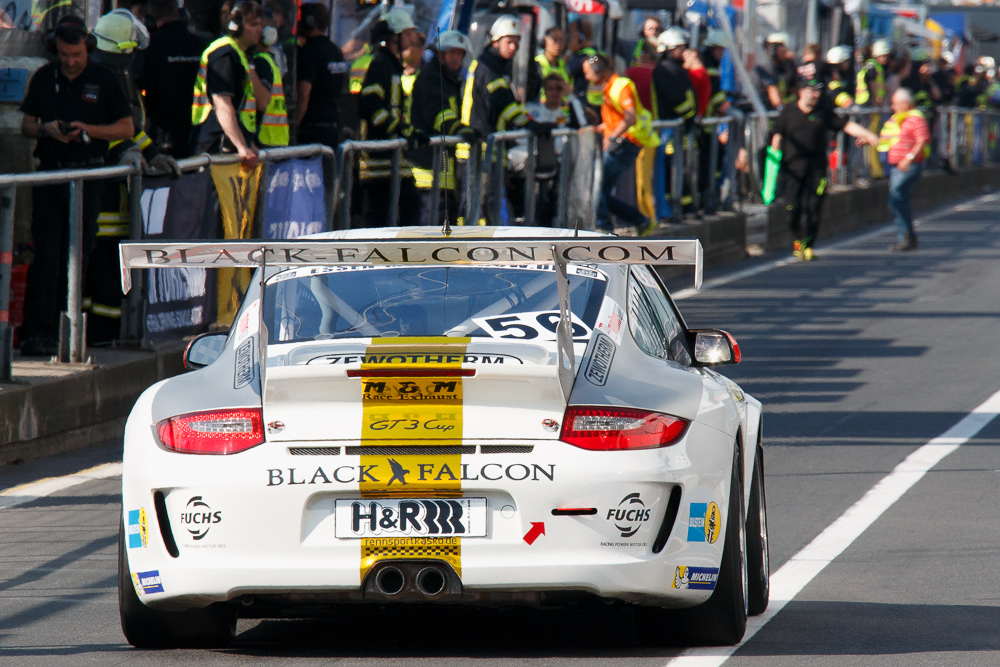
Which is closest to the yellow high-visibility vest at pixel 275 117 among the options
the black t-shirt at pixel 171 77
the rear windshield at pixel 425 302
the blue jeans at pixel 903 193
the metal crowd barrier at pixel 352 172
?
the metal crowd barrier at pixel 352 172

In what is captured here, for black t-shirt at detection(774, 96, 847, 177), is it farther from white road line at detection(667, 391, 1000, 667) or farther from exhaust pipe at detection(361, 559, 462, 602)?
exhaust pipe at detection(361, 559, 462, 602)

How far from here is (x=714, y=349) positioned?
6344mm

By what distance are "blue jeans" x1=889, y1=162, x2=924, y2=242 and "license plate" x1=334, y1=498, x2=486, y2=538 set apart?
65.9 ft

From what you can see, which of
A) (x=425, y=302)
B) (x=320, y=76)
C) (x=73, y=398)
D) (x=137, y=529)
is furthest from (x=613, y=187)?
(x=137, y=529)

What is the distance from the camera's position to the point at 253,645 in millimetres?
5875

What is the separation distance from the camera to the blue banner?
13023 mm

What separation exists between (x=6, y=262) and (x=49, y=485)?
4.19 feet

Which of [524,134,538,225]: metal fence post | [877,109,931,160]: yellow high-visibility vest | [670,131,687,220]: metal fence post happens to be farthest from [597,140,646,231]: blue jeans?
[877,109,931,160]: yellow high-visibility vest

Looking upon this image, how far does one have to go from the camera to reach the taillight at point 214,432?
5316mm

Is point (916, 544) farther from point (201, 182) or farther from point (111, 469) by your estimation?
point (201, 182)

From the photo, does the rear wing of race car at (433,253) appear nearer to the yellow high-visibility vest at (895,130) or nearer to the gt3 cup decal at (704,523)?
the gt3 cup decal at (704,523)

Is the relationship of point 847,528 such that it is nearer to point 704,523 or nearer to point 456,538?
point 704,523

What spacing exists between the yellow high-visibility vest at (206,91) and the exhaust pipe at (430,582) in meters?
7.82

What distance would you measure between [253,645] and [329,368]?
3.44ft
